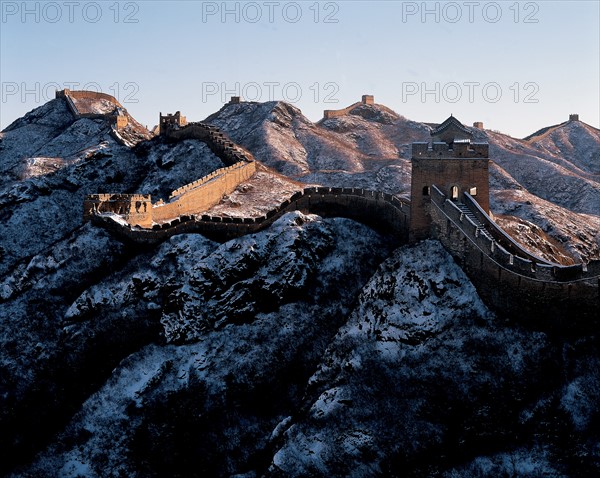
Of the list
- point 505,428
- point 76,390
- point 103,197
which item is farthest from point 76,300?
point 505,428

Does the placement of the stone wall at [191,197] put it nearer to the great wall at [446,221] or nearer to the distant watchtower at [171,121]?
the great wall at [446,221]

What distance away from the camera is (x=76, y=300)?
6353 cm

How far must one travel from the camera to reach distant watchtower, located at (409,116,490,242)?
5450 centimetres

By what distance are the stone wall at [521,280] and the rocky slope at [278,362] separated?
1062 mm

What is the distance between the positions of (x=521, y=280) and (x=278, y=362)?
18971 millimetres

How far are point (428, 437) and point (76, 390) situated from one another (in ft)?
97.8

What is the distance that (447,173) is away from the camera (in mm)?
54562

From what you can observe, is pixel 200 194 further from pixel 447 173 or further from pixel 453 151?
pixel 453 151

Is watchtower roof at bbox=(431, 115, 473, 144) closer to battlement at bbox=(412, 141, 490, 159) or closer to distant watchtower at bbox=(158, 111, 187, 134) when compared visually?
battlement at bbox=(412, 141, 490, 159)

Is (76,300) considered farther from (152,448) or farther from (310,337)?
(310,337)

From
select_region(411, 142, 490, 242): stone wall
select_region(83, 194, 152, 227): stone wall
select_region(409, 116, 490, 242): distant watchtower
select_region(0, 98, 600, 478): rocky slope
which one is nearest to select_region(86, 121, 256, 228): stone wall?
select_region(83, 194, 152, 227): stone wall

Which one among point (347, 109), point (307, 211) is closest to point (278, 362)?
point (307, 211)

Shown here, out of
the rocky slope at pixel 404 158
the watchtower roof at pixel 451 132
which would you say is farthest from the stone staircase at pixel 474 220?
the rocky slope at pixel 404 158

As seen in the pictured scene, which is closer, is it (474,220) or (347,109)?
(474,220)
